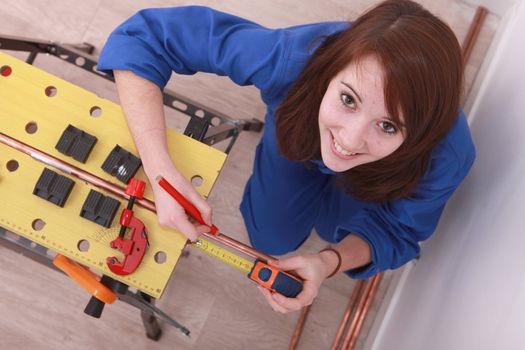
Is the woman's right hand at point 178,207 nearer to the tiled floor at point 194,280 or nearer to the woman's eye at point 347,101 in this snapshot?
the woman's eye at point 347,101

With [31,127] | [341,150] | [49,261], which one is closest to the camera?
[341,150]

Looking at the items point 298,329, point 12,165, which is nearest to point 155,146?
point 12,165

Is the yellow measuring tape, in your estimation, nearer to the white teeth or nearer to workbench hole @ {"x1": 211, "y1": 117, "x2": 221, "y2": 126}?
the white teeth

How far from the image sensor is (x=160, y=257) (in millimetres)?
963

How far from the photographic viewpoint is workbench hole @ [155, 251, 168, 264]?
96 centimetres

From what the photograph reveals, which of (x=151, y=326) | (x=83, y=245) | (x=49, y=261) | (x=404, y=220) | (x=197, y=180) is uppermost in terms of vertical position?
(x=404, y=220)

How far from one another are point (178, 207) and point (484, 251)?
0.69 m

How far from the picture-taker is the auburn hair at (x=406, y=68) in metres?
0.71

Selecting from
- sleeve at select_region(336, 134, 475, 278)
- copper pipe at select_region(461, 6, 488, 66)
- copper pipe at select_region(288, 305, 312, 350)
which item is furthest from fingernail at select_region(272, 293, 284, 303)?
copper pipe at select_region(461, 6, 488, 66)

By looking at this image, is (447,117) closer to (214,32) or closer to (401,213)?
(401,213)

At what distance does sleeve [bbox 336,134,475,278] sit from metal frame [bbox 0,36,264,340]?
0.42 meters

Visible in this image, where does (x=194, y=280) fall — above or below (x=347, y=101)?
below

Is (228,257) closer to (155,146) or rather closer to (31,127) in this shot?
(155,146)

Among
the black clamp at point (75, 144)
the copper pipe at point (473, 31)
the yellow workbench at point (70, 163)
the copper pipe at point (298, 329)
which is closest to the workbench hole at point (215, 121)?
the yellow workbench at point (70, 163)
